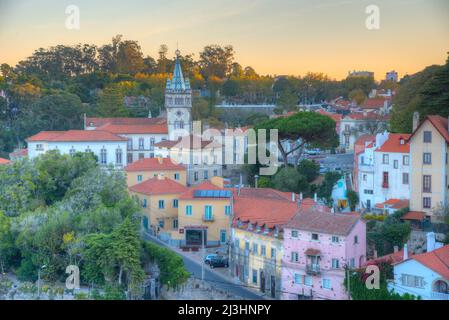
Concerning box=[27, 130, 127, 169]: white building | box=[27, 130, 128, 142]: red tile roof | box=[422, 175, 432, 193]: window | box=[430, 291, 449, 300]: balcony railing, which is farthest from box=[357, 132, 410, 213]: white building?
box=[27, 130, 128, 142]: red tile roof

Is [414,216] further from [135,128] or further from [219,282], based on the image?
[135,128]

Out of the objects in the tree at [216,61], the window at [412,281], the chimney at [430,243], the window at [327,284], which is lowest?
the window at [327,284]

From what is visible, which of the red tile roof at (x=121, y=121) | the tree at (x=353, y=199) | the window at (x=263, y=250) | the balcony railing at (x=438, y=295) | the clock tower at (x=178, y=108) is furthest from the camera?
the red tile roof at (x=121, y=121)

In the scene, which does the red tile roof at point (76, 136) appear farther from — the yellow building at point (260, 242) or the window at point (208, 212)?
the yellow building at point (260, 242)

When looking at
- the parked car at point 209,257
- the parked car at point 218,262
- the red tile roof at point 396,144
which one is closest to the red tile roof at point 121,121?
the red tile roof at point 396,144

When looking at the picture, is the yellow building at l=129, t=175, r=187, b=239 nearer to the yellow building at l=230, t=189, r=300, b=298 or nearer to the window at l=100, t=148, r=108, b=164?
the yellow building at l=230, t=189, r=300, b=298
